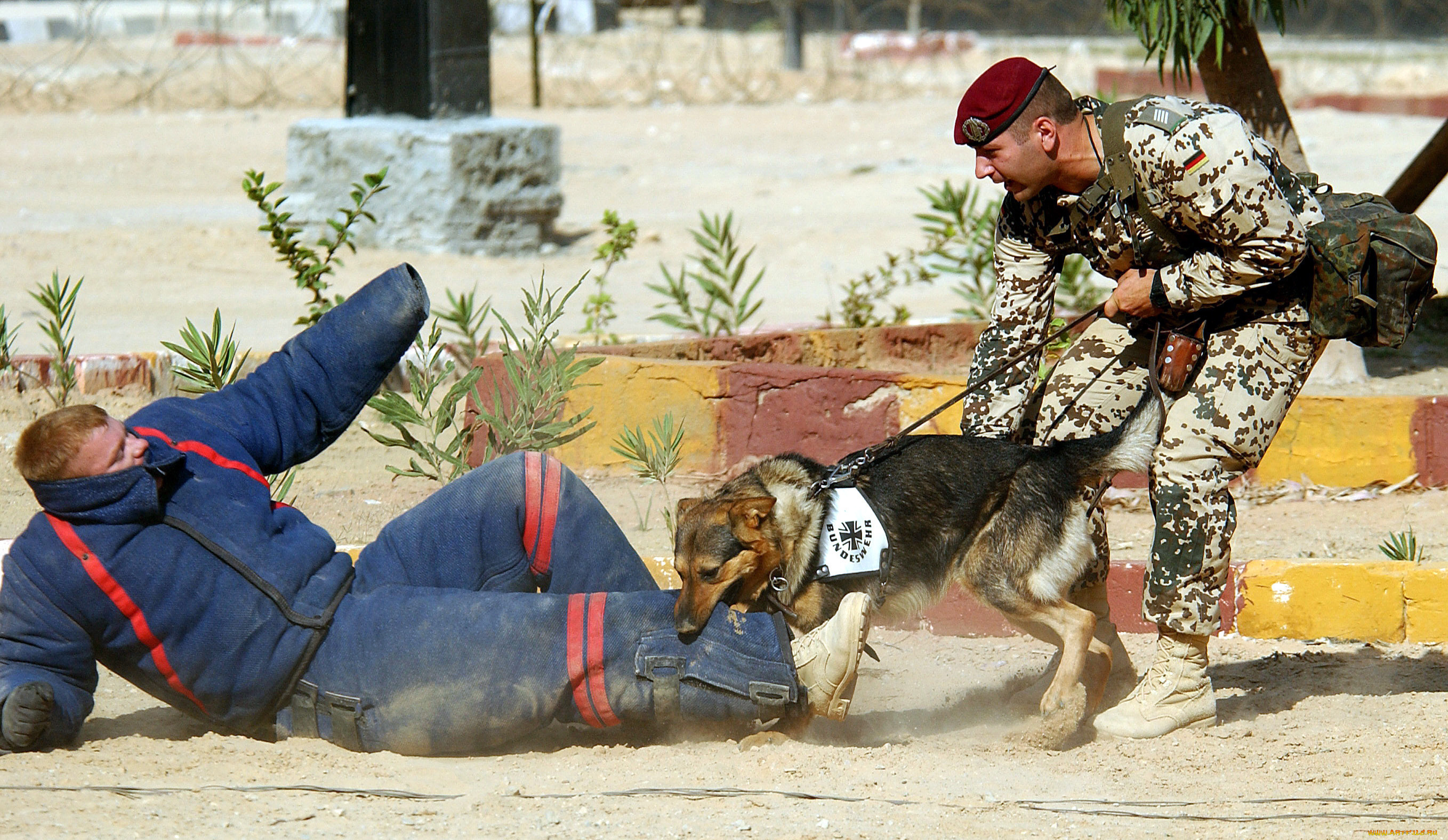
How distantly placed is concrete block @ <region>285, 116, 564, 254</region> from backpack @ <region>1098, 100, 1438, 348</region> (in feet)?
22.3

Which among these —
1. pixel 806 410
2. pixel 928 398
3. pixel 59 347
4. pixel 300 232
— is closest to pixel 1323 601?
pixel 928 398

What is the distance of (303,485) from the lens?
5301mm

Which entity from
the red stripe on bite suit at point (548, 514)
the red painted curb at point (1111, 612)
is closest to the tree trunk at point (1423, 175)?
the red painted curb at point (1111, 612)

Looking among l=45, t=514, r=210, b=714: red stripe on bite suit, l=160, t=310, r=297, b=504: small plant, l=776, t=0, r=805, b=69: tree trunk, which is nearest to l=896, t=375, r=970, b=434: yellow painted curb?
l=160, t=310, r=297, b=504: small plant

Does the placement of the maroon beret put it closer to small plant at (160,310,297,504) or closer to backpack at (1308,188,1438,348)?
backpack at (1308,188,1438,348)

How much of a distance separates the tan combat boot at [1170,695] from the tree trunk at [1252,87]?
3.51m

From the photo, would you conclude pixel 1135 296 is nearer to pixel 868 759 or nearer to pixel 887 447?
pixel 887 447

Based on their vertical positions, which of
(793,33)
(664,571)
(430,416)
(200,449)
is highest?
(793,33)

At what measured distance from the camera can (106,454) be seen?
2869 millimetres

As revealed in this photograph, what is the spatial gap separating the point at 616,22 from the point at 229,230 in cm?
1915

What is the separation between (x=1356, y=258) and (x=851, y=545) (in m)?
1.46

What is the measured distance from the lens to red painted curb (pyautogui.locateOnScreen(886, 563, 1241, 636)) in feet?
14.1

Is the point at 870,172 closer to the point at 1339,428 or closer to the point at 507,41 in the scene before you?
the point at 1339,428

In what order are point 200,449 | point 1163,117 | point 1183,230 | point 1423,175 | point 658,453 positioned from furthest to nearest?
point 1423,175 < point 658,453 < point 1183,230 < point 1163,117 < point 200,449
